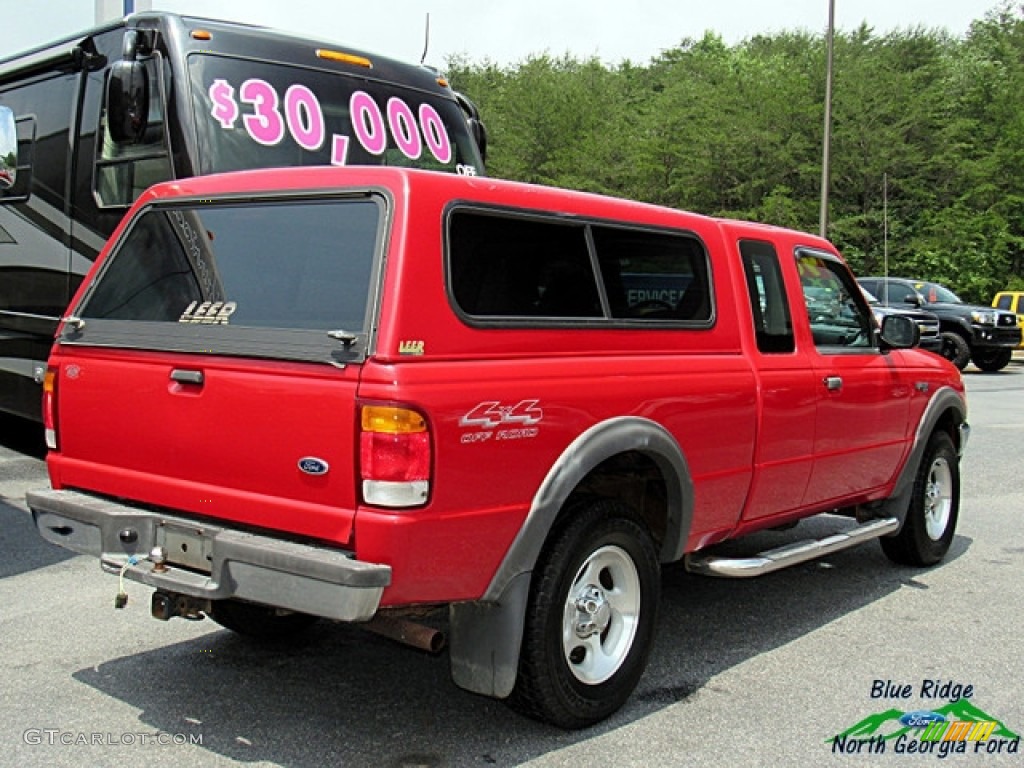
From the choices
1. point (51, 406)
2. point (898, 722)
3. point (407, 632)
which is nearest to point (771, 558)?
point (898, 722)

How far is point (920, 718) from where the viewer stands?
13.8 ft

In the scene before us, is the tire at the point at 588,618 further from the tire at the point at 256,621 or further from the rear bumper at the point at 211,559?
the tire at the point at 256,621

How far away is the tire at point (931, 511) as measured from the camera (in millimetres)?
6289

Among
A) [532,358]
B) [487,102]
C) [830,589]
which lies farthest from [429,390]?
Result: [487,102]

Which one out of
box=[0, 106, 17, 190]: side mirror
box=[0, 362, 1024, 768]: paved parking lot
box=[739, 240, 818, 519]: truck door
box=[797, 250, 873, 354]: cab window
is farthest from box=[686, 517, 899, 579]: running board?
box=[0, 106, 17, 190]: side mirror

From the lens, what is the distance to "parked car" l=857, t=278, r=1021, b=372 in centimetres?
2159

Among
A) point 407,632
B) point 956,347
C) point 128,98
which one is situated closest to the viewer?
point 407,632

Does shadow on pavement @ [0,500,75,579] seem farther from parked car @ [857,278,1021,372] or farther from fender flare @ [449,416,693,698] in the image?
parked car @ [857,278,1021,372]

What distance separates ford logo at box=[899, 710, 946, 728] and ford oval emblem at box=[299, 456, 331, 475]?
7.94 feet

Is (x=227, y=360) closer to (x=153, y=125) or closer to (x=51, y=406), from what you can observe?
(x=51, y=406)

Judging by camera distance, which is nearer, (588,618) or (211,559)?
(211,559)

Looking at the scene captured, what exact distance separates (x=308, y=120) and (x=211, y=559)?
187 inches

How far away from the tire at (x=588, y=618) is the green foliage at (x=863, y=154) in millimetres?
29017

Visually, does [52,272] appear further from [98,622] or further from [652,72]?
[652,72]
